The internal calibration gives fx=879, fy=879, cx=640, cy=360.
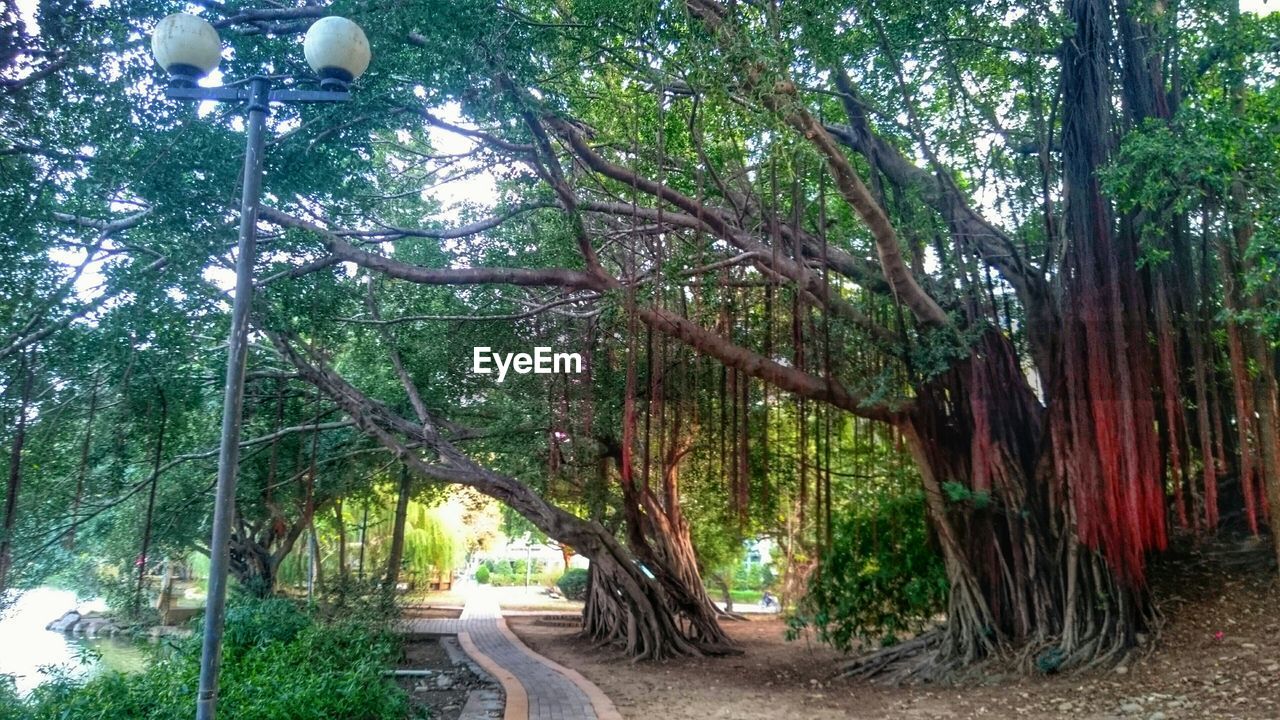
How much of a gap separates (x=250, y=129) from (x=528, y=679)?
6827mm

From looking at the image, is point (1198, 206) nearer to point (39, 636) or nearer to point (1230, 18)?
point (1230, 18)

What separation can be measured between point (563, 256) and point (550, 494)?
17.4 ft

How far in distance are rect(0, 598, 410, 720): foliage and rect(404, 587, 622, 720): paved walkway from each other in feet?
3.76

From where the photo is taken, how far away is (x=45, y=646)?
17.3 meters

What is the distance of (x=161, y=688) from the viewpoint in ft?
19.9

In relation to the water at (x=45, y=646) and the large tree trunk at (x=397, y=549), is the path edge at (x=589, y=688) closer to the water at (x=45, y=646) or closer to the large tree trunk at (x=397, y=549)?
the large tree trunk at (x=397, y=549)

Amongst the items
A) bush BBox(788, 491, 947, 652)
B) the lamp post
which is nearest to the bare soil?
the lamp post

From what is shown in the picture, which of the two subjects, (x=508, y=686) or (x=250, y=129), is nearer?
(x=250, y=129)

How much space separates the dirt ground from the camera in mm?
6320

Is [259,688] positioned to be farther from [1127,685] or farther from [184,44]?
[1127,685]

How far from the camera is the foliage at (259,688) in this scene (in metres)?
5.52

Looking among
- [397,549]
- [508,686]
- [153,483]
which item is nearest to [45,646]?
[397,549]
